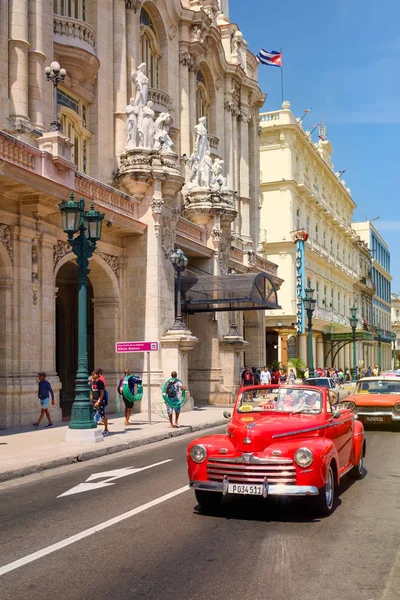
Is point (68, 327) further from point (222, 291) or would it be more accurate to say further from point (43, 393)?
point (43, 393)

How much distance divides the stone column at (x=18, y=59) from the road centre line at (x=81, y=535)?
50.0ft

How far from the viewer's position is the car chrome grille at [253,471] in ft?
26.6

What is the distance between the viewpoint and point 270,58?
149 feet

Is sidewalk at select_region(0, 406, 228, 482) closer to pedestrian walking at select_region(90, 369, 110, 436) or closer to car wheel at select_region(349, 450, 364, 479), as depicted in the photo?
pedestrian walking at select_region(90, 369, 110, 436)

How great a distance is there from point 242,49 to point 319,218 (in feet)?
79.4

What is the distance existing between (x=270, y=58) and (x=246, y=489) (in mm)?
41478

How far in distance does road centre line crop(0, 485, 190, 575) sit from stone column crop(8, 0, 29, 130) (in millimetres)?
15252

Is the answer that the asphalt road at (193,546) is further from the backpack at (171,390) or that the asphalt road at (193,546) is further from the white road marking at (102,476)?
the backpack at (171,390)

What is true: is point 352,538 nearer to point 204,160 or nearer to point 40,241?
point 40,241

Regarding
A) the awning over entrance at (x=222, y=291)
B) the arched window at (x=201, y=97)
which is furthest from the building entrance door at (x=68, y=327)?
the arched window at (x=201, y=97)

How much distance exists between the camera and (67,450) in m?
14.6

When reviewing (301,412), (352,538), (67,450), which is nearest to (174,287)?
(67,450)

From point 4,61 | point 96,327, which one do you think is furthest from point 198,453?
point 96,327

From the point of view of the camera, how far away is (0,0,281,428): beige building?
19.6 metres
